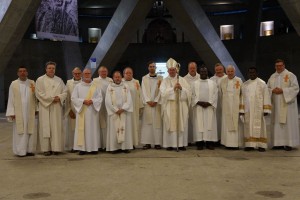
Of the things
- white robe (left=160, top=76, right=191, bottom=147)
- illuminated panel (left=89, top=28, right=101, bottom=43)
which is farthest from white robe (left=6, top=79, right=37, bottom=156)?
illuminated panel (left=89, top=28, right=101, bottom=43)

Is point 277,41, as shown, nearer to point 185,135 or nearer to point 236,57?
point 236,57

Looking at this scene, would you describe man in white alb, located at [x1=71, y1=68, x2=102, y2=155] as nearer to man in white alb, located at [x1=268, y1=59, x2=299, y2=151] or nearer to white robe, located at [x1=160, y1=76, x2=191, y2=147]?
white robe, located at [x1=160, y1=76, x2=191, y2=147]

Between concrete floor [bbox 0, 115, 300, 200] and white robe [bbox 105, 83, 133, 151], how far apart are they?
0.92 ft

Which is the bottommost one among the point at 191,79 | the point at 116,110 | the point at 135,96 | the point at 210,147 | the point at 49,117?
the point at 210,147

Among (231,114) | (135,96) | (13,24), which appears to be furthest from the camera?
(13,24)

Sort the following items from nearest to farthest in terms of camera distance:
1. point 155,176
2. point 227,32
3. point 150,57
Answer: point 155,176 → point 150,57 → point 227,32

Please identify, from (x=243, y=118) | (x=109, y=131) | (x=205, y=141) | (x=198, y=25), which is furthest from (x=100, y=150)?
(x=198, y=25)

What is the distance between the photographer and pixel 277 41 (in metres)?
25.2

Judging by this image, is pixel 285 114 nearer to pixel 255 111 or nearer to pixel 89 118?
pixel 255 111

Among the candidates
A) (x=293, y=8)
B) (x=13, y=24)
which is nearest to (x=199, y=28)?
(x=293, y=8)

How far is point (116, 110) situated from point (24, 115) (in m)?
1.85

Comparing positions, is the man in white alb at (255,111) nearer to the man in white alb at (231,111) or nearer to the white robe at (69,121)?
the man in white alb at (231,111)

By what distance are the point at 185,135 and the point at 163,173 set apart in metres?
2.46

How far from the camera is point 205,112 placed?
870 cm
